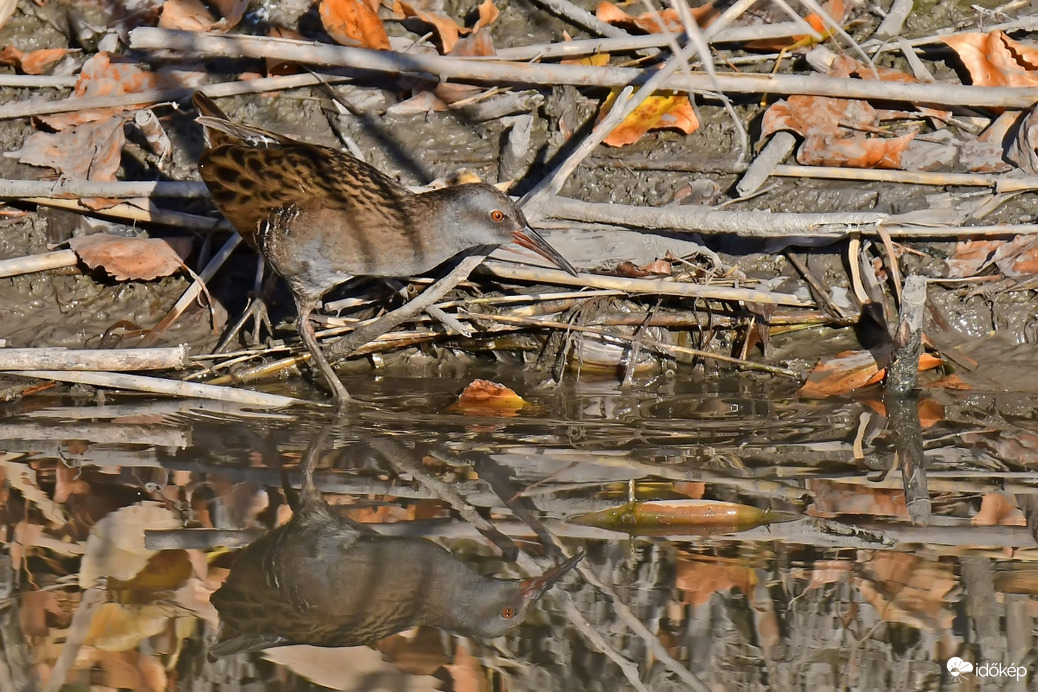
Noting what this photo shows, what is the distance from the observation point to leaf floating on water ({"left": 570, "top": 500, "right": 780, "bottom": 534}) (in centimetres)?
Result: 305

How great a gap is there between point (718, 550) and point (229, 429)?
6.15 feet

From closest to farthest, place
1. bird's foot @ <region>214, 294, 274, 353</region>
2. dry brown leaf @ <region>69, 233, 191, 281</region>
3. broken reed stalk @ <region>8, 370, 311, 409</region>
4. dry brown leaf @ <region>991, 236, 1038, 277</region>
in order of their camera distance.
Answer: broken reed stalk @ <region>8, 370, 311, 409</region> → dry brown leaf @ <region>991, 236, 1038, 277</region> → bird's foot @ <region>214, 294, 274, 353</region> → dry brown leaf @ <region>69, 233, 191, 281</region>

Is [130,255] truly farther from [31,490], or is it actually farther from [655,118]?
[655,118]

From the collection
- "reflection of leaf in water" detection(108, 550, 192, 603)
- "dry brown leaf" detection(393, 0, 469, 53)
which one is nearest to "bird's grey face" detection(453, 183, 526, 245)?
"dry brown leaf" detection(393, 0, 469, 53)

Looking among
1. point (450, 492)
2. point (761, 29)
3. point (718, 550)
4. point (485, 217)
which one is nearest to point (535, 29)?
point (761, 29)

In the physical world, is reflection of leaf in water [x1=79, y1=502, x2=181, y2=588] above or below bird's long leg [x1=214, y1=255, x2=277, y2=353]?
below

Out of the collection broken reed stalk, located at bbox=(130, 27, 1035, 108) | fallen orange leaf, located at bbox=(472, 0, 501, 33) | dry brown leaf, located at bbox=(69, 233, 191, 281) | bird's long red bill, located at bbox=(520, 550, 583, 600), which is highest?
fallen orange leaf, located at bbox=(472, 0, 501, 33)

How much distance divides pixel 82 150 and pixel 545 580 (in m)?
3.38

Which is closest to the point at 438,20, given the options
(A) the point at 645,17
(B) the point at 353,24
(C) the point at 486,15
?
(C) the point at 486,15

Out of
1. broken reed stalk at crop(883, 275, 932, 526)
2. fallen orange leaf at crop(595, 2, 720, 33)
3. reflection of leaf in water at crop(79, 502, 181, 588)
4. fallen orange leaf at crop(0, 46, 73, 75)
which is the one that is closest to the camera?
reflection of leaf in water at crop(79, 502, 181, 588)

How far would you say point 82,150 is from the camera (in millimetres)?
5055

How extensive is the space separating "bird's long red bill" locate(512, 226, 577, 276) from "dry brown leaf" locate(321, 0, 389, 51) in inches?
53.6

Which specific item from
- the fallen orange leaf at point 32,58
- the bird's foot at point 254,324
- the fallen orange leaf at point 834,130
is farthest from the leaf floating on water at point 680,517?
the fallen orange leaf at point 32,58

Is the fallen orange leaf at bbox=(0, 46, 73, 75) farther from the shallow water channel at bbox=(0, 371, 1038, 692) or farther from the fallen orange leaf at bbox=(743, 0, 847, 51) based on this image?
the fallen orange leaf at bbox=(743, 0, 847, 51)
